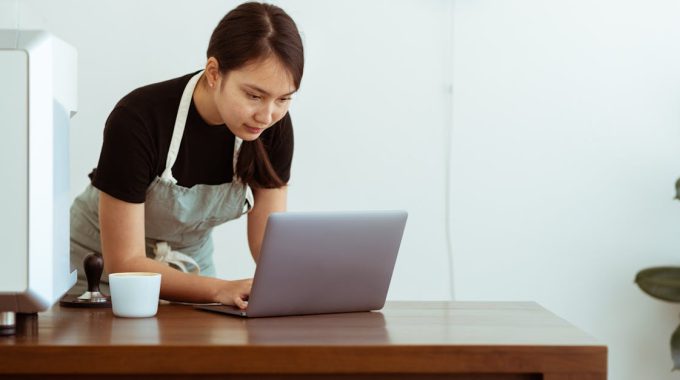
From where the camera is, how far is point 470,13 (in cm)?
302

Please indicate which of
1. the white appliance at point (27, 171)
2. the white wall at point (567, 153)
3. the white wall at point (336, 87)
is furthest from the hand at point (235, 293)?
the white wall at point (567, 153)

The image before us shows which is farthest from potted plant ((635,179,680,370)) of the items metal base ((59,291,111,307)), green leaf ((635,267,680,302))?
metal base ((59,291,111,307))

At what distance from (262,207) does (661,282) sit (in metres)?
1.63

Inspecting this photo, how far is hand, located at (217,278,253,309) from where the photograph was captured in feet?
4.75

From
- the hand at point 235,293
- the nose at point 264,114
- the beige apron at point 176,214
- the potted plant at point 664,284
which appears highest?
the nose at point 264,114

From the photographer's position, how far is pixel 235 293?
1.46 m

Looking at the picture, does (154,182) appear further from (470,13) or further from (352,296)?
(470,13)

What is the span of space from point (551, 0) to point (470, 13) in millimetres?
282

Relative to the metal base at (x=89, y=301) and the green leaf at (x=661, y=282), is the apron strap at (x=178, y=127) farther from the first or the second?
the green leaf at (x=661, y=282)

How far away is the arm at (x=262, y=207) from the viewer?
1.84 meters

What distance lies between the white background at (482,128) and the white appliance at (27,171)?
1.94 metres

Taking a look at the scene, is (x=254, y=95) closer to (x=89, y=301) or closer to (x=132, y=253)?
(x=132, y=253)

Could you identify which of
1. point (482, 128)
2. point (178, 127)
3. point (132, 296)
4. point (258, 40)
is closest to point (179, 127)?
point (178, 127)

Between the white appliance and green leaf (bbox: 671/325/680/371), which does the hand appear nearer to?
the white appliance
